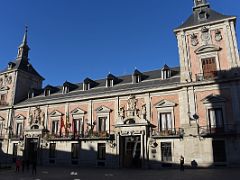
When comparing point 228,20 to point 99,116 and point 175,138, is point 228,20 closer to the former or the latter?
point 175,138

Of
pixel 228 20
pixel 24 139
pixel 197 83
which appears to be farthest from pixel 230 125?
pixel 24 139

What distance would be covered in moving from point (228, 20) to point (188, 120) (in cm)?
1166

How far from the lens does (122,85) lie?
31.0 metres

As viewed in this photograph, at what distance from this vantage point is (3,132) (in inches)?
1442

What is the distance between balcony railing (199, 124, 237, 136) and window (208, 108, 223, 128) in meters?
0.25

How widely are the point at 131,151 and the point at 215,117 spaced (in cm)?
986

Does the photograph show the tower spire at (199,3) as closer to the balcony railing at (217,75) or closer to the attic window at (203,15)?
the attic window at (203,15)

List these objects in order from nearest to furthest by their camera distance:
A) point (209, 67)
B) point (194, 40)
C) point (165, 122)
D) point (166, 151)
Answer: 1. point (166, 151)
2. point (209, 67)
3. point (165, 122)
4. point (194, 40)

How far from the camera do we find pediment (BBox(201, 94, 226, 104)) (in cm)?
2346

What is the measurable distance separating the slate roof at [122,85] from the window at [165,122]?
3.50m

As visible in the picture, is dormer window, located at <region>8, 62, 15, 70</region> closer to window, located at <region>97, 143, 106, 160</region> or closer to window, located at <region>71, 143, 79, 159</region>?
window, located at <region>71, 143, 79, 159</region>

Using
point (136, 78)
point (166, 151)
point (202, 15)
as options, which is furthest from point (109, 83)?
point (202, 15)

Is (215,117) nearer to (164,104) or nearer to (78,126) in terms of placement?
(164,104)

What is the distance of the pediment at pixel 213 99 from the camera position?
23.5m
